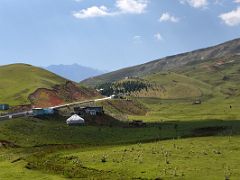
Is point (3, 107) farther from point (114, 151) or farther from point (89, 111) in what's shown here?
point (114, 151)

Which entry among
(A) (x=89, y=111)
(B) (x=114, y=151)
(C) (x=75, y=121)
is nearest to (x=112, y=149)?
(B) (x=114, y=151)

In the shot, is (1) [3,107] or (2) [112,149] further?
(1) [3,107]

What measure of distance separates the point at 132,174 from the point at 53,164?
2175cm

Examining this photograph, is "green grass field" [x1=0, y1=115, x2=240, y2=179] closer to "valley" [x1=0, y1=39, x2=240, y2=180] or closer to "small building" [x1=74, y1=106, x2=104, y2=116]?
"valley" [x1=0, y1=39, x2=240, y2=180]

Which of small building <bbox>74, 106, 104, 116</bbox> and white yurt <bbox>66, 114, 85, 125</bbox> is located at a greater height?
small building <bbox>74, 106, 104, 116</bbox>

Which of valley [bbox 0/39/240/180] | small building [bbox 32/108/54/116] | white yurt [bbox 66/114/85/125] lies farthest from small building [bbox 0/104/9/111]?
white yurt [bbox 66/114/85/125]

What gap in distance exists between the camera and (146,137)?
124m

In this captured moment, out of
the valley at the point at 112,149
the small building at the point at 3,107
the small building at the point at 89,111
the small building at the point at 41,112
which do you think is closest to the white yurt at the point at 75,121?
the valley at the point at 112,149

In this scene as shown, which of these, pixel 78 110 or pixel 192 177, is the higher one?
pixel 78 110

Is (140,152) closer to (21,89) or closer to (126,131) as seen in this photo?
(126,131)

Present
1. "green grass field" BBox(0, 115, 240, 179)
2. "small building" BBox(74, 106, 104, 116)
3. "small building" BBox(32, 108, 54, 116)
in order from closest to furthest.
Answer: "green grass field" BBox(0, 115, 240, 179)
"small building" BBox(32, 108, 54, 116)
"small building" BBox(74, 106, 104, 116)

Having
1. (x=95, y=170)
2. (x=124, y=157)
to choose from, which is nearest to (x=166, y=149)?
(x=124, y=157)

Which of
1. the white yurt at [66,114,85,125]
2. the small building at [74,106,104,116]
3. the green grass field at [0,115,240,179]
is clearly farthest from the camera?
the small building at [74,106,104,116]

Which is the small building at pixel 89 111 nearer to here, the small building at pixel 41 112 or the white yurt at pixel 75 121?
the small building at pixel 41 112
